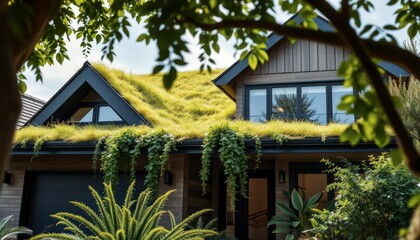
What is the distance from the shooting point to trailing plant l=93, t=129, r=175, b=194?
9195 mm

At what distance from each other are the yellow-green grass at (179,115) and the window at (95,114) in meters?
0.73

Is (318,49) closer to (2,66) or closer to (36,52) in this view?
(36,52)

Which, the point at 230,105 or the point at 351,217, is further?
the point at 230,105

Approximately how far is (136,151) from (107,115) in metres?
3.64

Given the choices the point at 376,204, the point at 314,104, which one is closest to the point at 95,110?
Answer: the point at 314,104

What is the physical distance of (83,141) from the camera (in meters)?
9.94

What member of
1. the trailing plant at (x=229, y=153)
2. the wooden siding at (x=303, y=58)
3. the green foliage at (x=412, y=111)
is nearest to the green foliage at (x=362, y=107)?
the green foliage at (x=412, y=111)

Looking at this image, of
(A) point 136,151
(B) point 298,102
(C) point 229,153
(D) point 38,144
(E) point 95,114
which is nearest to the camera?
(C) point 229,153

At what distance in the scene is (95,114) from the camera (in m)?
12.7

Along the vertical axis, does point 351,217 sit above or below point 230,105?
below

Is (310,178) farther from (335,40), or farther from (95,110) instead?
(335,40)

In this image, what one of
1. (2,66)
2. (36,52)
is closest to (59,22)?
(36,52)

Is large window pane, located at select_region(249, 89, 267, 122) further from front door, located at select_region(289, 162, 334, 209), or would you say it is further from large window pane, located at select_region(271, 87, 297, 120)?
front door, located at select_region(289, 162, 334, 209)

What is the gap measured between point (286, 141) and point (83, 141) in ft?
14.3
